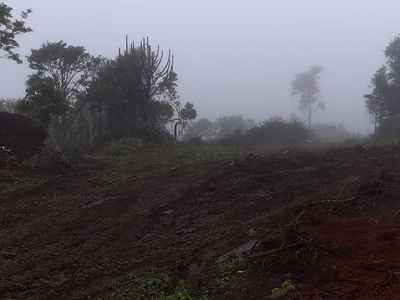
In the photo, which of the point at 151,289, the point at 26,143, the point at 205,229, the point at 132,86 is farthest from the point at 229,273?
the point at 132,86

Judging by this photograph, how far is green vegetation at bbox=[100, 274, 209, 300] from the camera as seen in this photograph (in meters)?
4.19

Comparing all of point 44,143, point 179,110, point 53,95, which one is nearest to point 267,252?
point 44,143

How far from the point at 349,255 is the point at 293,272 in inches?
25.4

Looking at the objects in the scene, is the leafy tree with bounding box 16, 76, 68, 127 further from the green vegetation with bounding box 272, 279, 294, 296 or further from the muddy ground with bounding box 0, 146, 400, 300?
the green vegetation with bounding box 272, 279, 294, 296

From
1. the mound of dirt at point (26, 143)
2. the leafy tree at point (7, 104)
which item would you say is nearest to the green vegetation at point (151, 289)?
the mound of dirt at point (26, 143)

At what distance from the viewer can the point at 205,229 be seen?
6.75 m

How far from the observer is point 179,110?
88.0 ft

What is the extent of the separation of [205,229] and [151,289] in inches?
94.7

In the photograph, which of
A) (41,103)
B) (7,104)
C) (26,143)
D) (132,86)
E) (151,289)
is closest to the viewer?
(151,289)

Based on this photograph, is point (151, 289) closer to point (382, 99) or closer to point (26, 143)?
point (26, 143)

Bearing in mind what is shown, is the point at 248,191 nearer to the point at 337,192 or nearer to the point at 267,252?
the point at 337,192

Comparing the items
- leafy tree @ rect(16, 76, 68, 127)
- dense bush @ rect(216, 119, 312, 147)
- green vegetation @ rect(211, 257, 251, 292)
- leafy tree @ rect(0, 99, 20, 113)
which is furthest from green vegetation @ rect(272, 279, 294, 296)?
leafy tree @ rect(0, 99, 20, 113)

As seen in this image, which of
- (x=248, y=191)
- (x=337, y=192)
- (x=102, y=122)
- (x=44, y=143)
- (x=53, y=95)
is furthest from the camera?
(x=102, y=122)

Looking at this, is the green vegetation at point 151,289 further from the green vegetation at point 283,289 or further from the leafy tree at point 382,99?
the leafy tree at point 382,99
